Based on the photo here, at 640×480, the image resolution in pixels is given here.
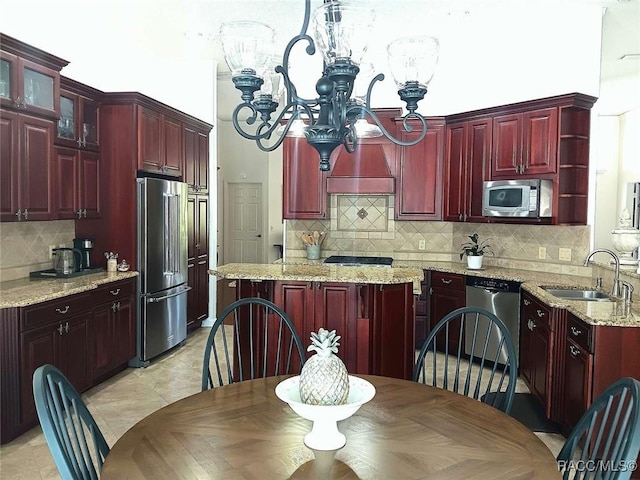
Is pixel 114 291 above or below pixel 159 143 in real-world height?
below

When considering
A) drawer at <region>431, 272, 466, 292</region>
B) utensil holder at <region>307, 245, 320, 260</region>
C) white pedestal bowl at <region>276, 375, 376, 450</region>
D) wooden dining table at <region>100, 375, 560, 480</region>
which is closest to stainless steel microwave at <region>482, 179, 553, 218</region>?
drawer at <region>431, 272, 466, 292</region>

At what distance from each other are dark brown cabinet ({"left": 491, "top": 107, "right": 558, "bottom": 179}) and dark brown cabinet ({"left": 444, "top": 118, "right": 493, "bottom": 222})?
0.36ft

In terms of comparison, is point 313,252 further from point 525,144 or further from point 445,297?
point 525,144

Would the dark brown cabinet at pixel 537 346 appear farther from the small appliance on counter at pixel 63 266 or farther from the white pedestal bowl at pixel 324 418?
the small appliance on counter at pixel 63 266

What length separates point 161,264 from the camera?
517cm

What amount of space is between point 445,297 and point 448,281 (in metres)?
0.16

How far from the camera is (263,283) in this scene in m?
3.93

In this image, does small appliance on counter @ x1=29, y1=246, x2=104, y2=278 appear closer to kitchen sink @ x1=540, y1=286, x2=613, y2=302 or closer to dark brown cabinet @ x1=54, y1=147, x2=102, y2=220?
dark brown cabinet @ x1=54, y1=147, x2=102, y2=220

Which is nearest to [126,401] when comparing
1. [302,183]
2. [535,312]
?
[302,183]

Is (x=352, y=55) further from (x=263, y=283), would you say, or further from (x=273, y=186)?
(x=273, y=186)

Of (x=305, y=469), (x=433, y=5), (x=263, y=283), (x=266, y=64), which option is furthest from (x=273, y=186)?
(x=305, y=469)

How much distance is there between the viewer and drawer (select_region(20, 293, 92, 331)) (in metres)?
3.46

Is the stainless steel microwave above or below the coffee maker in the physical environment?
above

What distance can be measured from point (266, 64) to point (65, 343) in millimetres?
2794
